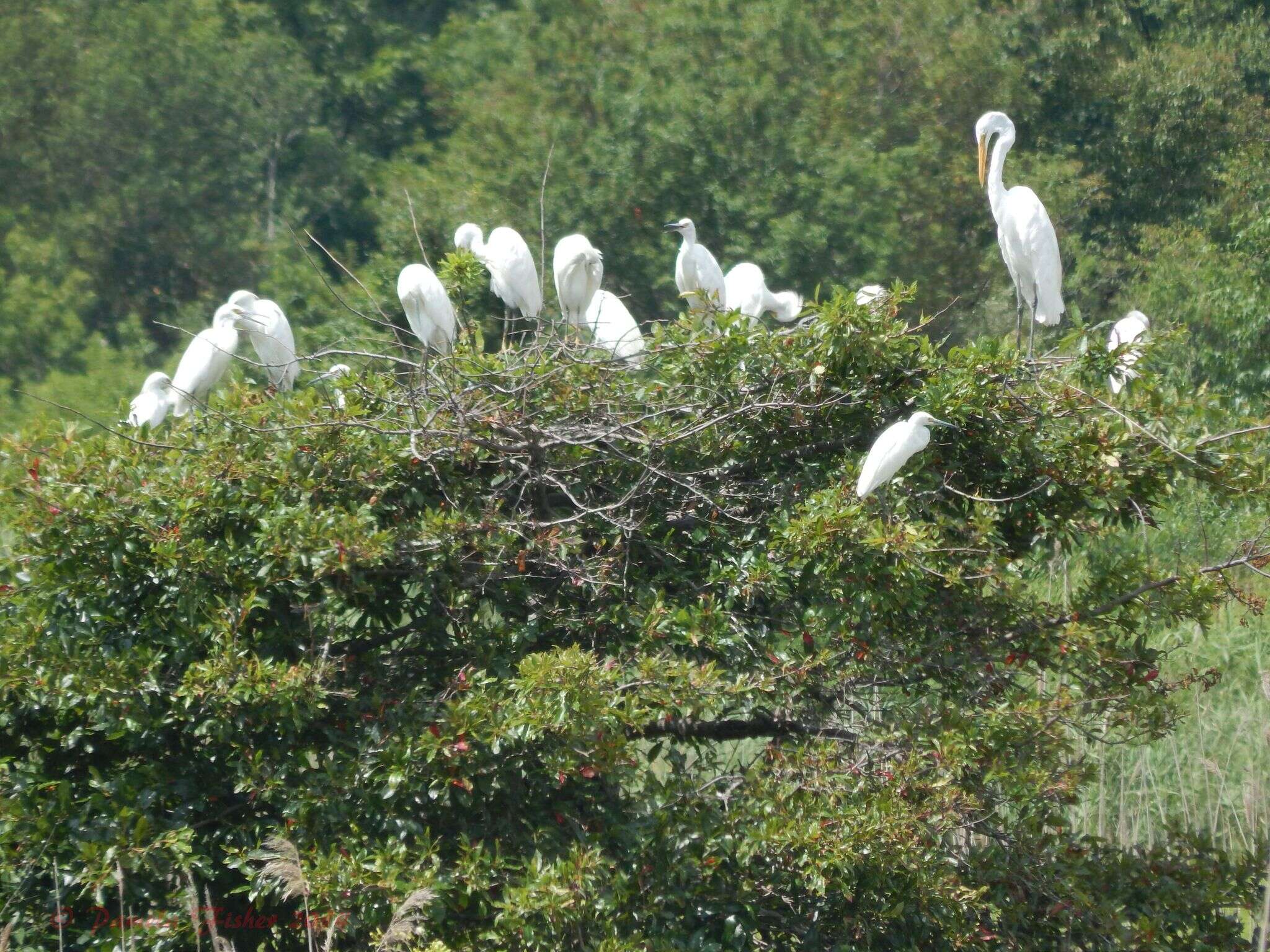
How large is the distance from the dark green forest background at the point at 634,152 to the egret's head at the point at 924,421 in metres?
8.00

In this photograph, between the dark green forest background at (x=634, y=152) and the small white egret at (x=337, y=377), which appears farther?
the dark green forest background at (x=634, y=152)

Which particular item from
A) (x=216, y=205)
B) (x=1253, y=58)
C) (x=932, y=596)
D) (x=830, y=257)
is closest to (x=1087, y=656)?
(x=932, y=596)

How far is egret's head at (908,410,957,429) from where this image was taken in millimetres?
3869

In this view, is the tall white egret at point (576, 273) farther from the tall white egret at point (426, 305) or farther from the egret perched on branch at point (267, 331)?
the egret perched on branch at point (267, 331)

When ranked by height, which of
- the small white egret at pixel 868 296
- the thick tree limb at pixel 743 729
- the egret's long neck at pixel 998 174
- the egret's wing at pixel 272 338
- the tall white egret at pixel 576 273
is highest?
the egret's wing at pixel 272 338

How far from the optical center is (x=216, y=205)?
21.0 meters

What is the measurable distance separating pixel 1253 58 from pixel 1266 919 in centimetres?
1628

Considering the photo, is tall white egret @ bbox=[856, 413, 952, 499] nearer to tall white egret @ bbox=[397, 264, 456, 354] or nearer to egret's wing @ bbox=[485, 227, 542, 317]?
tall white egret @ bbox=[397, 264, 456, 354]

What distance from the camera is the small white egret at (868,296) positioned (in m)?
4.14

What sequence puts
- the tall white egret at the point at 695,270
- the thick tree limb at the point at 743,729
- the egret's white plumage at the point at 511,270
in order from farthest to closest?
the tall white egret at the point at 695,270
the egret's white plumage at the point at 511,270
the thick tree limb at the point at 743,729

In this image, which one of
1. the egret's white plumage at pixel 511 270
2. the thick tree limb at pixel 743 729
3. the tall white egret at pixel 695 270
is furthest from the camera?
the tall white egret at pixel 695 270

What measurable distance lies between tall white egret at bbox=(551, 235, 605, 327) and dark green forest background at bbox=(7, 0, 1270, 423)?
454 centimetres

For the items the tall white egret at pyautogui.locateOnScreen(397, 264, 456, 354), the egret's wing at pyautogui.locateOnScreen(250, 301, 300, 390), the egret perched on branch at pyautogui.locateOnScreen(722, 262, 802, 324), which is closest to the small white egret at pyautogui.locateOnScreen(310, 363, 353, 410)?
the tall white egret at pyautogui.locateOnScreen(397, 264, 456, 354)

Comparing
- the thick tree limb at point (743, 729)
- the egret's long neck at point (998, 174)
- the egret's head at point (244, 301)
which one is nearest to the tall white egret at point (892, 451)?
the thick tree limb at point (743, 729)
